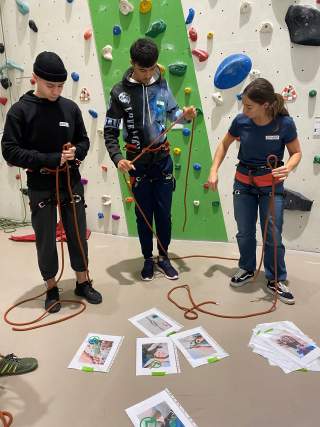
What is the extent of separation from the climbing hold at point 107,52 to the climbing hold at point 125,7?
0.27 metres

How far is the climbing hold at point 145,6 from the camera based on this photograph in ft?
9.18

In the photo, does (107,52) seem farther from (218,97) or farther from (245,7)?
(245,7)

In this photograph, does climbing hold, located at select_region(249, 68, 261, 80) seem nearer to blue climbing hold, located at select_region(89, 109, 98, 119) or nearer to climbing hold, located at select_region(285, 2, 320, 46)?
A: climbing hold, located at select_region(285, 2, 320, 46)

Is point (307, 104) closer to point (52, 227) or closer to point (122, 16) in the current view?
point (122, 16)

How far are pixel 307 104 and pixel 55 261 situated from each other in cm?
199

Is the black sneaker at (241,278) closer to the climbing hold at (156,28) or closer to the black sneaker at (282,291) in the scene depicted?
the black sneaker at (282,291)

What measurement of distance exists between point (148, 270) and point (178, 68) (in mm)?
1496

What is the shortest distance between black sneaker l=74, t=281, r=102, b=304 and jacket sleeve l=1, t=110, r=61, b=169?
2.77ft

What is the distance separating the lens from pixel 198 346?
6.39 ft

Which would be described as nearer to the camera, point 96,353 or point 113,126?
point 96,353

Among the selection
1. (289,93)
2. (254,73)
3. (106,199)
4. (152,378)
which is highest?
(254,73)

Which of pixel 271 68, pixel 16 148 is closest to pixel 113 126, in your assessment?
pixel 16 148

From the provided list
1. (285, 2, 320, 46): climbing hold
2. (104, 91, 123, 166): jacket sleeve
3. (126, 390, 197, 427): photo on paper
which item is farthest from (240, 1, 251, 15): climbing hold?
(126, 390, 197, 427): photo on paper

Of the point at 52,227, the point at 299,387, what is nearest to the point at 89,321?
the point at 52,227
